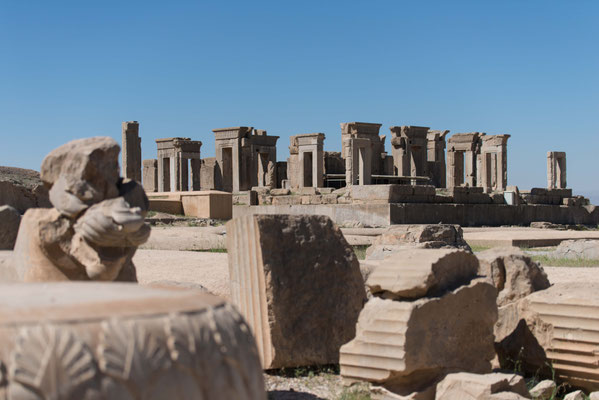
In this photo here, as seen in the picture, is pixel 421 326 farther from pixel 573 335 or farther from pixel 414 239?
pixel 414 239

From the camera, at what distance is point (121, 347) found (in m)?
1.86

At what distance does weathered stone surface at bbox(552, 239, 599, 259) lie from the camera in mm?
12820

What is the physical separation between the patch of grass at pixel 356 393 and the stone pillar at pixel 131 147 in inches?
1128

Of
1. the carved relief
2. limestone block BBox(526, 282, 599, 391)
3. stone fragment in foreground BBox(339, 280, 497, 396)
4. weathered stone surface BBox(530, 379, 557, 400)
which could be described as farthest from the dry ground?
the carved relief

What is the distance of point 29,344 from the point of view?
5.89ft

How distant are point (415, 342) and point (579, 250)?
9720mm

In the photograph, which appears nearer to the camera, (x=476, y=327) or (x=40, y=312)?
(x=40, y=312)

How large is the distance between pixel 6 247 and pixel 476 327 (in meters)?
3.53

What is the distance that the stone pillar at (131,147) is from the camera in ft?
106

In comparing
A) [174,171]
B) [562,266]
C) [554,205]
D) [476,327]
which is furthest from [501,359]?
[174,171]

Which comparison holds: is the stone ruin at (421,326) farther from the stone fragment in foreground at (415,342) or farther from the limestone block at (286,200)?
the limestone block at (286,200)

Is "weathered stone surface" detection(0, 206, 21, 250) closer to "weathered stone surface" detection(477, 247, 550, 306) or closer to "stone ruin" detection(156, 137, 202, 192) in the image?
"weathered stone surface" detection(477, 247, 550, 306)

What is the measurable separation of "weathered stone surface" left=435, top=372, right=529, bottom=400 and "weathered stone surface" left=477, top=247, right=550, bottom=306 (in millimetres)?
1483

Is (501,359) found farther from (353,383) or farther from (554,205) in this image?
(554,205)
